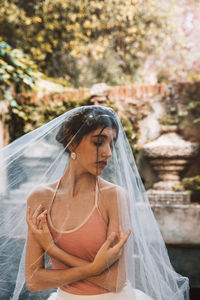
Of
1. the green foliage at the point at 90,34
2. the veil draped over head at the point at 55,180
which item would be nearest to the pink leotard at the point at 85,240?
the veil draped over head at the point at 55,180

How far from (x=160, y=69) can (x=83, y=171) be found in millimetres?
6788

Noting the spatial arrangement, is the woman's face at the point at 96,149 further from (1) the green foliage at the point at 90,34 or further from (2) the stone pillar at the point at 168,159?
(1) the green foliage at the point at 90,34

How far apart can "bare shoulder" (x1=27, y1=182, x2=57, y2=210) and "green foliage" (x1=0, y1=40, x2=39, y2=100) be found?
2.94 meters

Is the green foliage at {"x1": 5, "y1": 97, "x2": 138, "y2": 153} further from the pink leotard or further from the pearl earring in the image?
the pink leotard

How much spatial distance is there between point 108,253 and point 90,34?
669 centimetres

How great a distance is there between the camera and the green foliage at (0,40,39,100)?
3.94 metres

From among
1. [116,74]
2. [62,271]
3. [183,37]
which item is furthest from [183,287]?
[183,37]

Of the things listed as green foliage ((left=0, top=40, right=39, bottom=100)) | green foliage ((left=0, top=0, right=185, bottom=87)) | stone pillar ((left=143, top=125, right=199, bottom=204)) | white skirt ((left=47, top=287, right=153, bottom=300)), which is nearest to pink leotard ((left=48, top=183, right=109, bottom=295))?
white skirt ((left=47, top=287, right=153, bottom=300))

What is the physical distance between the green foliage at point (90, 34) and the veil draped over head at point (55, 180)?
5.91 meters

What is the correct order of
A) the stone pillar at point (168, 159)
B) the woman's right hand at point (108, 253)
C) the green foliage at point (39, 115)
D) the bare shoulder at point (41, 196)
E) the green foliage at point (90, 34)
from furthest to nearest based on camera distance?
the green foliage at point (90, 34) → the green foliage at point (39, 115) → the stone pillar at point (168, 159) → the bare shoulder at point (41, 196) → the woman's right hand at point (108, 253)

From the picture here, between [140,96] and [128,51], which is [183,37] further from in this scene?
[140,96]

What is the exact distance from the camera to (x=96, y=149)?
3.91 ft

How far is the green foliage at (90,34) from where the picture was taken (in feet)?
22.4

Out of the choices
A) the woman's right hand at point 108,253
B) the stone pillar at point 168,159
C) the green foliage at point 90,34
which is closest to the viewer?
the woman's right hand at point 108,253
